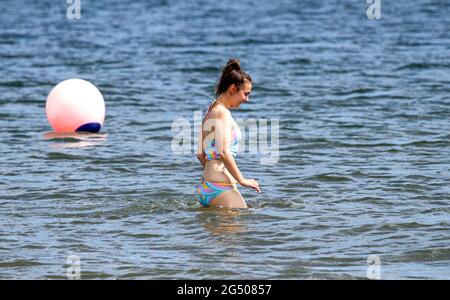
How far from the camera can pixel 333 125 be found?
15883mm

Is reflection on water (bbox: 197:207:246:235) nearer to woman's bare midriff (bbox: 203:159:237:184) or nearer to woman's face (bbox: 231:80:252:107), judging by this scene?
woman's bare midriff (bbox: 203:159:237:184)

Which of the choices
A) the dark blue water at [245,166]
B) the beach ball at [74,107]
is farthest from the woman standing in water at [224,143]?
the beach ball at [74,107]

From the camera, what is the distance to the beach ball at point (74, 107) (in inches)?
579

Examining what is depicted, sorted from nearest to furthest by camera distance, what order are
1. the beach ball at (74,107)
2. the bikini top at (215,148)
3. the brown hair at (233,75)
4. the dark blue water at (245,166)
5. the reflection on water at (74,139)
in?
the dark blue water at (245,166) → the brown hair at (233,75) → the bikini top at (215,148) → the reflection on water at (74,139) → the beach ball at (74,107)

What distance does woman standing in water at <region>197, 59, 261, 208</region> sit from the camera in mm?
9469

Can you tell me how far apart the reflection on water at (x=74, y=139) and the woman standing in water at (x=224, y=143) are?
467 cm

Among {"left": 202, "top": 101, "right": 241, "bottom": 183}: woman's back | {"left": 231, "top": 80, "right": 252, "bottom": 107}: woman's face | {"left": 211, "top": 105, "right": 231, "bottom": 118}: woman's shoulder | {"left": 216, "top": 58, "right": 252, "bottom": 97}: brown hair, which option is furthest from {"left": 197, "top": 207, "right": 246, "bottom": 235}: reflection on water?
{"left": 216, "top": 58, "right": 252, "bottom": 97}: brown hair

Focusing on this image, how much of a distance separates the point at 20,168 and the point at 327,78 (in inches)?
400

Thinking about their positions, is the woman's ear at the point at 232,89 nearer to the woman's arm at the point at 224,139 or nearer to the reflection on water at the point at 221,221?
Answer: the woman's arm at the point at 224,139

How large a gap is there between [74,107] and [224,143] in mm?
5691

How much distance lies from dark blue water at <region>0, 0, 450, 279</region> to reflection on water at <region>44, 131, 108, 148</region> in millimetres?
55

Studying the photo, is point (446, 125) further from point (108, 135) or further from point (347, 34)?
point (347, 34)

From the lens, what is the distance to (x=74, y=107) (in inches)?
582
